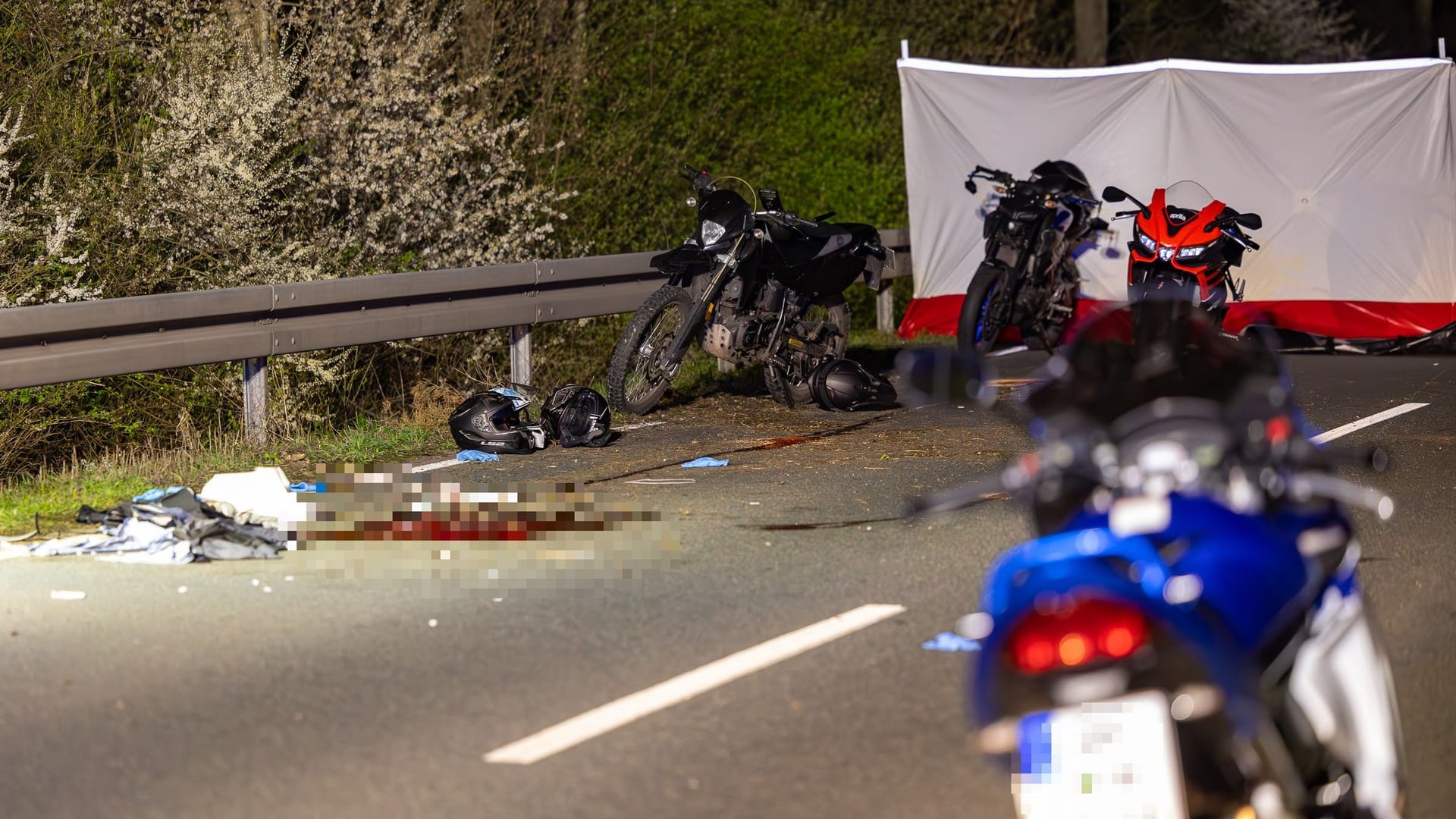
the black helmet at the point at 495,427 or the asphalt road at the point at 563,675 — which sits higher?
the asphalt road at the point at 563,675

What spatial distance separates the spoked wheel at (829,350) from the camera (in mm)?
12805

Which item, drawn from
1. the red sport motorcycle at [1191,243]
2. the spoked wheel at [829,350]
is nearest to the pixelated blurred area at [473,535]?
the spoked wheel at [829,350]

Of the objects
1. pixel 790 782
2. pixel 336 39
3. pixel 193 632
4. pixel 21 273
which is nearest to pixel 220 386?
pixel 21 273

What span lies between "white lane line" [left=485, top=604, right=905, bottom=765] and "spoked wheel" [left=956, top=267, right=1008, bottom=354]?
8.67 metres

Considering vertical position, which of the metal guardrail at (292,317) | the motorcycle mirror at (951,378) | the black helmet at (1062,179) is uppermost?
the motorcycle mirror at (951,378)

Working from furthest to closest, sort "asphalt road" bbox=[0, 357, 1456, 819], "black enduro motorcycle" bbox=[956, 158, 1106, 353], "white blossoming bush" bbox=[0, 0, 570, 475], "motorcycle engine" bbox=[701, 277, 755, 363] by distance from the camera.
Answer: "black enduro motorcycle" bbox=[956, 158, 1106, 353]
"motorcycle engine" bbox=[701, 277, 755, 363]
"white blossoming bush" bbox=[0, 0, 570, 475]
"asphalt road" bbox=[0, 357, 1456, 819]

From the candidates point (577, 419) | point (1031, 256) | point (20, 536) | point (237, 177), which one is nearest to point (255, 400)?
point (577, 419)

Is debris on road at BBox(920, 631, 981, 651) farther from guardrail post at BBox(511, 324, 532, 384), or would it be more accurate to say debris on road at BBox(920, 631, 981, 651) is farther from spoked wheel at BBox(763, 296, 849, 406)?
guardrail post at BBox(511, 324, 532, 384)

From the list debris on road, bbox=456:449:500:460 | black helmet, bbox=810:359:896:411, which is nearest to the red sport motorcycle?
black helmet, bbox=810:359:896:411

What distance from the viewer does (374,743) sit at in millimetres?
5383

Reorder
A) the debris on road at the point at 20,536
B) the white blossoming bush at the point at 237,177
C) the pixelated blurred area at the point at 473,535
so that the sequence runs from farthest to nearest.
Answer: the white blossoming bush at the point at 237,177
the debris on road at the point at 20,536
the pixelated blurred area at the point at 473,535

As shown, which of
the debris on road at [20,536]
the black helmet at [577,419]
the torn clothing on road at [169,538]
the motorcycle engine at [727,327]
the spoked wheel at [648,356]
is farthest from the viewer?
the motorcycle engine at [727,327]

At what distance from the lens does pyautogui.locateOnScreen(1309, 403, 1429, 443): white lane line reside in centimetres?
1148

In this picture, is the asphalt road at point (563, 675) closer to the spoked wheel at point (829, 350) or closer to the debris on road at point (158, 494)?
the debris on road at point (158, 494)
